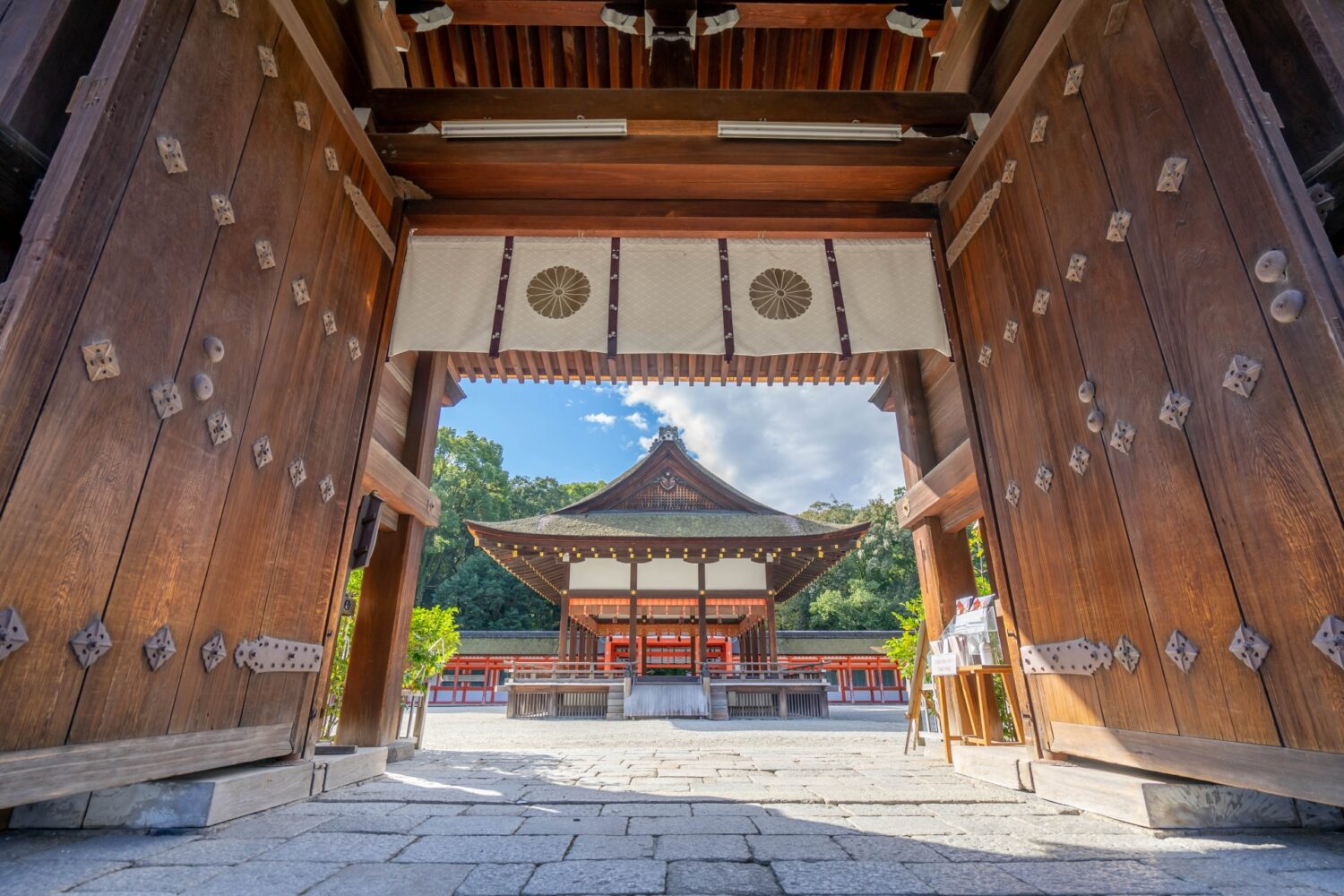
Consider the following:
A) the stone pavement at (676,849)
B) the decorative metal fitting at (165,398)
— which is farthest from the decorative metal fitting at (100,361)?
the stone pavement at (676,849)

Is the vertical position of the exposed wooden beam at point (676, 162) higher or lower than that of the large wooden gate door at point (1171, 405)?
higher

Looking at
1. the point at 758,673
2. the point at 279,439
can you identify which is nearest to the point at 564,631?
the point at 758,673

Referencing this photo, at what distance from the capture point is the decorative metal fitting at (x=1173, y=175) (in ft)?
6.24

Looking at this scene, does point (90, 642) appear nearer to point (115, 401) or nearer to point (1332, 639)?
point (115, 401)

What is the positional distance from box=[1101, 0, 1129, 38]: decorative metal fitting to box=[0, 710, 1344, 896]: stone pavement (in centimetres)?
277

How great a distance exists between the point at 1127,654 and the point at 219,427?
3449mm

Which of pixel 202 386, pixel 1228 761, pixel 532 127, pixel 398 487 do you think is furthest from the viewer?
pixel 398 487

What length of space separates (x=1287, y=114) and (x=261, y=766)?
432cm

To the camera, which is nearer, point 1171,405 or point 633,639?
point 1171,405

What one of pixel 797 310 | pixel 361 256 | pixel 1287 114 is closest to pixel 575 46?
pixel 361 256

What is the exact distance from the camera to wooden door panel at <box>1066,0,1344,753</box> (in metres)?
1.53

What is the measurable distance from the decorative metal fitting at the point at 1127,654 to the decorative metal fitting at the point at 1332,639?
68 cm

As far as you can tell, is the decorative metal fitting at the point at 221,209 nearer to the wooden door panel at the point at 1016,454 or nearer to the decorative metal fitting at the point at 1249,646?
the wooden door panel at the point at 1016,454

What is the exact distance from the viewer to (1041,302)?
2639mm
